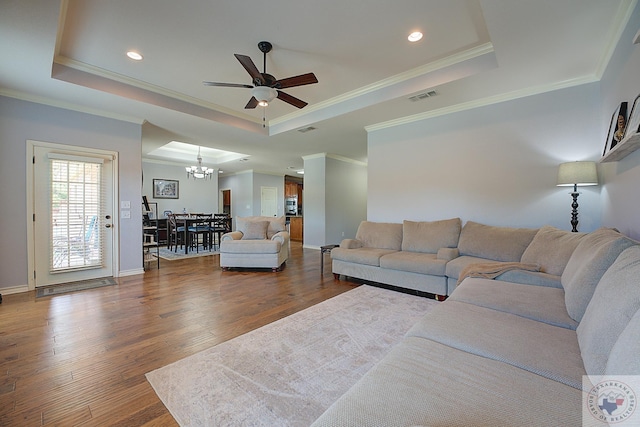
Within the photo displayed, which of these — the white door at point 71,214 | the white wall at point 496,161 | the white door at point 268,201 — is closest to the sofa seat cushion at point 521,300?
the white wall at point 496,161

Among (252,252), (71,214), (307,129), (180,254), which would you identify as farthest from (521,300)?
(180,254)

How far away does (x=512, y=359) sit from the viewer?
3.62 ft

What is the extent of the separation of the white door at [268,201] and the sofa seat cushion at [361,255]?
275 inches

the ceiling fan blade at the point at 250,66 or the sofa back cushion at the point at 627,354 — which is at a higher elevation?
the ceiling fan blade at the point at 250,66

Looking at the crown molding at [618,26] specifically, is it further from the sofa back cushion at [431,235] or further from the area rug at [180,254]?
the area rug at [180,254]

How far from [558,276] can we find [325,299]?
2310 mm

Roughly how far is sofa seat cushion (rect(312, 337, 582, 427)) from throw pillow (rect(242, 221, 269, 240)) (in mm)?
4456

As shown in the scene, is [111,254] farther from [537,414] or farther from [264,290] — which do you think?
[537,414]

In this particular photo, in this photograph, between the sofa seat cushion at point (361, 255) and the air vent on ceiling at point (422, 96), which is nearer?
the air vent on ceiling at point (422, 96)

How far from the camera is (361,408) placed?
0.82 meters

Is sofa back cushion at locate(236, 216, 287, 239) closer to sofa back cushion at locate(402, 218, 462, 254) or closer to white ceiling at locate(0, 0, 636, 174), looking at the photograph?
white ceiling at locate(0, 0, 636, 174)

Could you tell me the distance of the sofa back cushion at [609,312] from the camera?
3.01ft

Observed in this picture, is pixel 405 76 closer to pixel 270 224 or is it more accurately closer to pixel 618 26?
pixel 618 26

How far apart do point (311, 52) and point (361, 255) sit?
2697 mm
